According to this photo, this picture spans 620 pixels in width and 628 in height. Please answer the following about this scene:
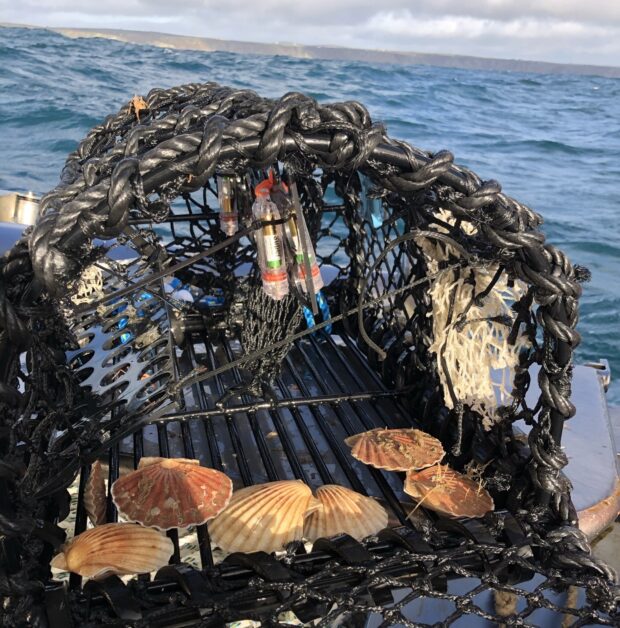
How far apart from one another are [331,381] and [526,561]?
3.18ft

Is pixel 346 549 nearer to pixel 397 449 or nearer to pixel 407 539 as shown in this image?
pixel 407 539

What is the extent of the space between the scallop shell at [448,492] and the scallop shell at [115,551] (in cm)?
57

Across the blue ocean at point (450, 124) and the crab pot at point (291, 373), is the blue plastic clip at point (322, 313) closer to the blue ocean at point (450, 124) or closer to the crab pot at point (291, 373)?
the crab pot at point (291, 373)

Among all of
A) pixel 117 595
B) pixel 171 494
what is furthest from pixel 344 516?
pixel 117 595

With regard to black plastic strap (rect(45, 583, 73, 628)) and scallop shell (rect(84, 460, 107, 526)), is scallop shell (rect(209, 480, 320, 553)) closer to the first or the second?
scallop shell (rect(84, 460, 107, 526))

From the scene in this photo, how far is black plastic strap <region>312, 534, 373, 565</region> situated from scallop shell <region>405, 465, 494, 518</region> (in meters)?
0.28

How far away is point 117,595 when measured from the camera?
1.03 meters

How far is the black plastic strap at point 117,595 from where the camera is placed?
39.0 inches

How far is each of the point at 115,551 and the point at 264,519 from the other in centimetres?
30

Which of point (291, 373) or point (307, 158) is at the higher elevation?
point (307, 158)

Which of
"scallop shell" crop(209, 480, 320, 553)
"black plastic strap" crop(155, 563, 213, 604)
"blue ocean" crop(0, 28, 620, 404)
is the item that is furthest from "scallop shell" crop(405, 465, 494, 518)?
"blue ocean" crop(0, 28, 620, 404)

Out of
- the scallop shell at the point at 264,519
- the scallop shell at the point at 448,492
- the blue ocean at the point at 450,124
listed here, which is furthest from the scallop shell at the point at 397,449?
the blue ocean at the point at 450,124

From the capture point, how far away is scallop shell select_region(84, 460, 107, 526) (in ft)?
4.65

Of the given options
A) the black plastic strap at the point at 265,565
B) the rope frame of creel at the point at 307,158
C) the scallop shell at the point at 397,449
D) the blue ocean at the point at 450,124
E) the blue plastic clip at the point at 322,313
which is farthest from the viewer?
the blue ocean at the point at 450,124
